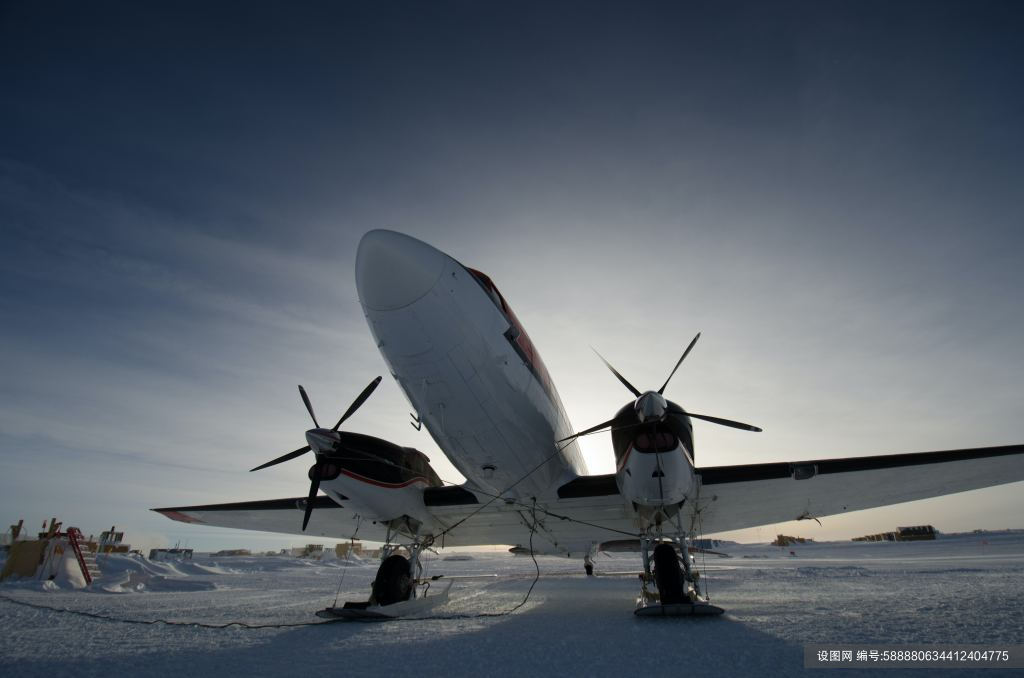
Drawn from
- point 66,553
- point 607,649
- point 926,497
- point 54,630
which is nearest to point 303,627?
point 54,630

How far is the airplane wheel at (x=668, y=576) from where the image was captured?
802 centimetres

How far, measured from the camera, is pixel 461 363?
707 cm

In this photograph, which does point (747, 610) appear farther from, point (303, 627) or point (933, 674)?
point (303, 627)

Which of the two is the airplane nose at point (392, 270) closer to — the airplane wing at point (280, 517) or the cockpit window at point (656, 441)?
the cockpit window at point (656, 441)

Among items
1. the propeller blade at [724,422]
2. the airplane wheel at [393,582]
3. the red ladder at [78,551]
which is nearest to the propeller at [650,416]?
the propeller blade at [724,422]

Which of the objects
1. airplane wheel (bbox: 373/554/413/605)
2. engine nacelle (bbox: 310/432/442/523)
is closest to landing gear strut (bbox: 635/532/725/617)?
airplane wheel (bbox: 373/554/413/605)

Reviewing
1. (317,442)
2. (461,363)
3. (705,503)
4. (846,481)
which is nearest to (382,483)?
(317,442)

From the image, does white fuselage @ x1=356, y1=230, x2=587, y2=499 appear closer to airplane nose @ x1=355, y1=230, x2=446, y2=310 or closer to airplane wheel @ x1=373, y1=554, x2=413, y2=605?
airplane nose @ x1=355, y1=230, x2=446, y2=310

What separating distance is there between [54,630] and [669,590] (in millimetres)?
9681

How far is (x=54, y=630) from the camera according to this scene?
6.85 m

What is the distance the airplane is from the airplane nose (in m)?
0.02

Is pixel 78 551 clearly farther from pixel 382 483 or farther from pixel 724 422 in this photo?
pixel 724 422

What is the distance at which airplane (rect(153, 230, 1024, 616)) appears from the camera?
22.1ft

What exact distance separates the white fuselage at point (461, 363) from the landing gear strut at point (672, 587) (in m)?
2.73
